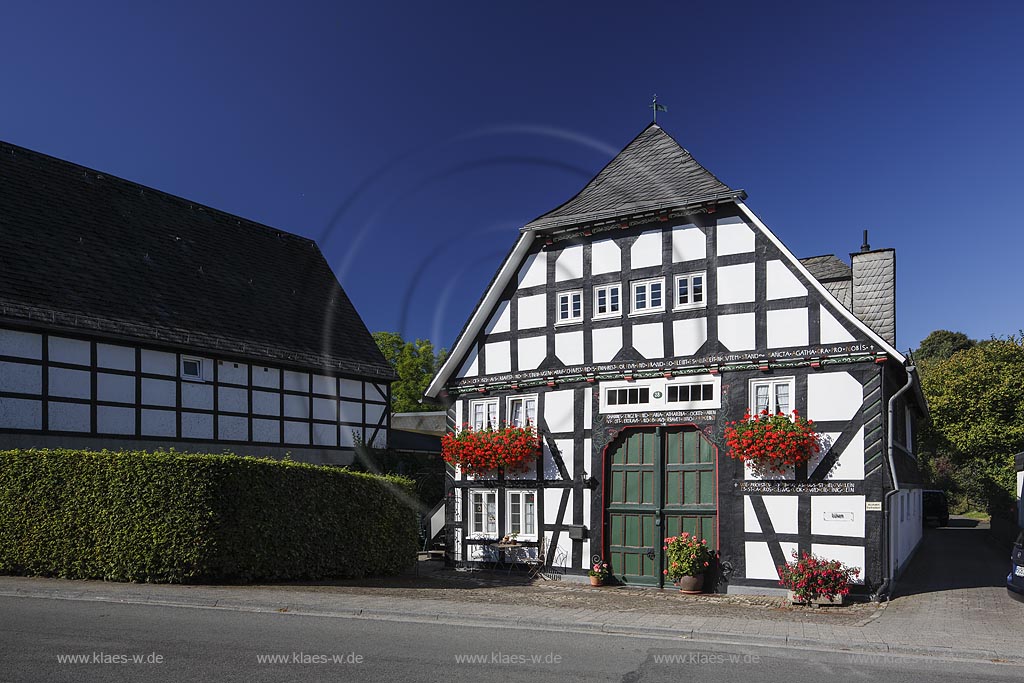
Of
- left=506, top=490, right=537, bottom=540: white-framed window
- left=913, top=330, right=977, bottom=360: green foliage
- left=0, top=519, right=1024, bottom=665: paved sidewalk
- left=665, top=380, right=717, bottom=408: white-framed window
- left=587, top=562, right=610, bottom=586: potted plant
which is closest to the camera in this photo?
left=0, top=519, right=1024, bottom=665: paved sidewalk

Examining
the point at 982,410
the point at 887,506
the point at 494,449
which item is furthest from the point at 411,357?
the point at 887,506

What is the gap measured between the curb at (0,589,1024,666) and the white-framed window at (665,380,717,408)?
5839mm

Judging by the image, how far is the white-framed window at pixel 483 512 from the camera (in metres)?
19.9

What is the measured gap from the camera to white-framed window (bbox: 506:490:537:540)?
1931 cm

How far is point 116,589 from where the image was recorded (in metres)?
14.5

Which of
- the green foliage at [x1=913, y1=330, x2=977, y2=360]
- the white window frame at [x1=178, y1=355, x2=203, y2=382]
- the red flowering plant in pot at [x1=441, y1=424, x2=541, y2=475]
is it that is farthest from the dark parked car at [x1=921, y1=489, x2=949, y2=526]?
the green foliage at [x1=913, y1=330, x2=977, y2=360]

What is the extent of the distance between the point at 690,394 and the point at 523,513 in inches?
190

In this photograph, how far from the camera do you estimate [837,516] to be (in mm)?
15438

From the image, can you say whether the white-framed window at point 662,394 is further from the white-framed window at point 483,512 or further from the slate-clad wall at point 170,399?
the slate-clad wall at point 170,399

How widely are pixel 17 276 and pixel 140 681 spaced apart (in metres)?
16.7

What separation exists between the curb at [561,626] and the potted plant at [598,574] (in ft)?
17.2

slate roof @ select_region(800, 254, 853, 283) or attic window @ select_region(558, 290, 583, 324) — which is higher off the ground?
slate roof @ select_region(800, 254, 853, 283)

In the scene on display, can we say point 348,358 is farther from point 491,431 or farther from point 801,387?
point 801,387

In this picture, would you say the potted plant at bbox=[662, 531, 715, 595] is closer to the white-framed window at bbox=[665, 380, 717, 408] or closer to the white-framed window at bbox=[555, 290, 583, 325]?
the white-framed window at bbox=[665, 380, 717, 408]
